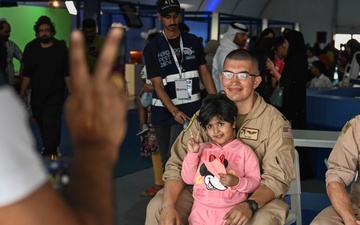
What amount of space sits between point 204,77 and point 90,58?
1375mm

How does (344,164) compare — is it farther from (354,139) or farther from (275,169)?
(275,169)

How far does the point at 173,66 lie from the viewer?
160 inches

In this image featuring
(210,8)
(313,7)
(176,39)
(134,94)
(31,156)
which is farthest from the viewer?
(313,7)

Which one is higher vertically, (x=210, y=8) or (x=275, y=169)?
(x=210, y=8)

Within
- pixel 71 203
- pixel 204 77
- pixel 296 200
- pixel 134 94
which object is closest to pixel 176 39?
pixel 204 77

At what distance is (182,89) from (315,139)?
37.3 inches

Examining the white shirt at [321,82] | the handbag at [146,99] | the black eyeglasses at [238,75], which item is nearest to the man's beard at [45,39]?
the handbag at [146,99]

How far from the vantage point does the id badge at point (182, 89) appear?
4043 millimetres

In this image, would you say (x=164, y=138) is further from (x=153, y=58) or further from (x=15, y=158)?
A: (x=15, y=158)

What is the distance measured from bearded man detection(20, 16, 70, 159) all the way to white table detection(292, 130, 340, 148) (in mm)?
2583

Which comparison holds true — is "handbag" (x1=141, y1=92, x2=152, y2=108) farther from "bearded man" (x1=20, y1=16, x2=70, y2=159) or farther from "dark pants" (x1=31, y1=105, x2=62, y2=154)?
"dark pants" (x1=31, y1=105, x2=62, y2=154)

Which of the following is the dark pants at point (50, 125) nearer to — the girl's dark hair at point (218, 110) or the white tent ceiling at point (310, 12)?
the girl's dark hair at point (218, 110)

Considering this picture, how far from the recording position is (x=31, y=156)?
730 mm

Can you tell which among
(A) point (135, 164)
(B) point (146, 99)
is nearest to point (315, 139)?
(B) point (146, 99)
